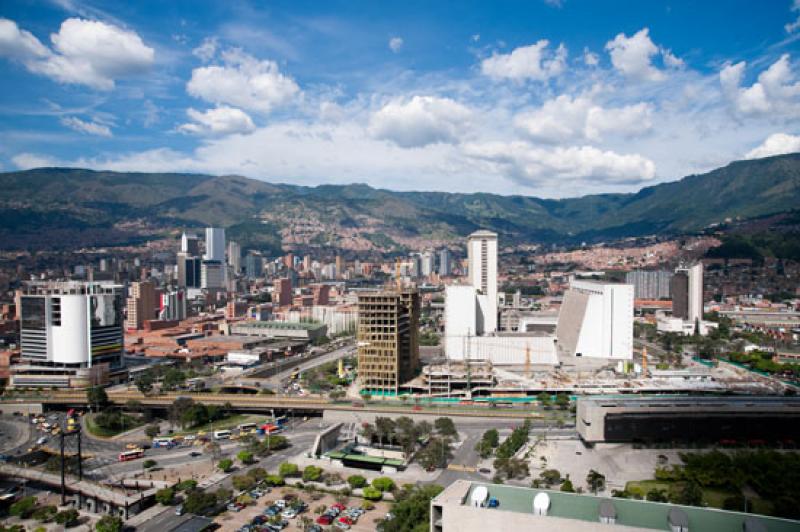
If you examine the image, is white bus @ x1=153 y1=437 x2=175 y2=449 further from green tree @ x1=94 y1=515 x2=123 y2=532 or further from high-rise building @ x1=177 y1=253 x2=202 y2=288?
Answer: high-rise building @ x1=177 y1=253 x2=202 y2=288

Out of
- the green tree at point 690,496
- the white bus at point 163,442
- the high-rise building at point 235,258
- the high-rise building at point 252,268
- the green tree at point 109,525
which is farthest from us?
the high-rise building at point 235,258

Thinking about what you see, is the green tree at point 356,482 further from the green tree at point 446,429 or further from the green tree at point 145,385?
the green tree at point 145,385

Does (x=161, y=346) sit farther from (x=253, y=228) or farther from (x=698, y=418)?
(x=253, y=228)

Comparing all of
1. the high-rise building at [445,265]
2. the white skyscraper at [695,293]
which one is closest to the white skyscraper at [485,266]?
the white skyscraper at [695,293]

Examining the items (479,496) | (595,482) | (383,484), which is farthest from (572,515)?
(383,484)

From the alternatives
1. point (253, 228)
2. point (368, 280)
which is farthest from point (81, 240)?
point (368, 280)

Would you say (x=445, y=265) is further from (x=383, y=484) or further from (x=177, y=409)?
(x=383, y=484)

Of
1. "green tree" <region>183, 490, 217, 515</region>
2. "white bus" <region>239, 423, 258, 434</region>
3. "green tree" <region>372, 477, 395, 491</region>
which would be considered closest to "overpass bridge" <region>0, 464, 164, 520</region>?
"green tree" <region>183, 490, 217, 515</region>
